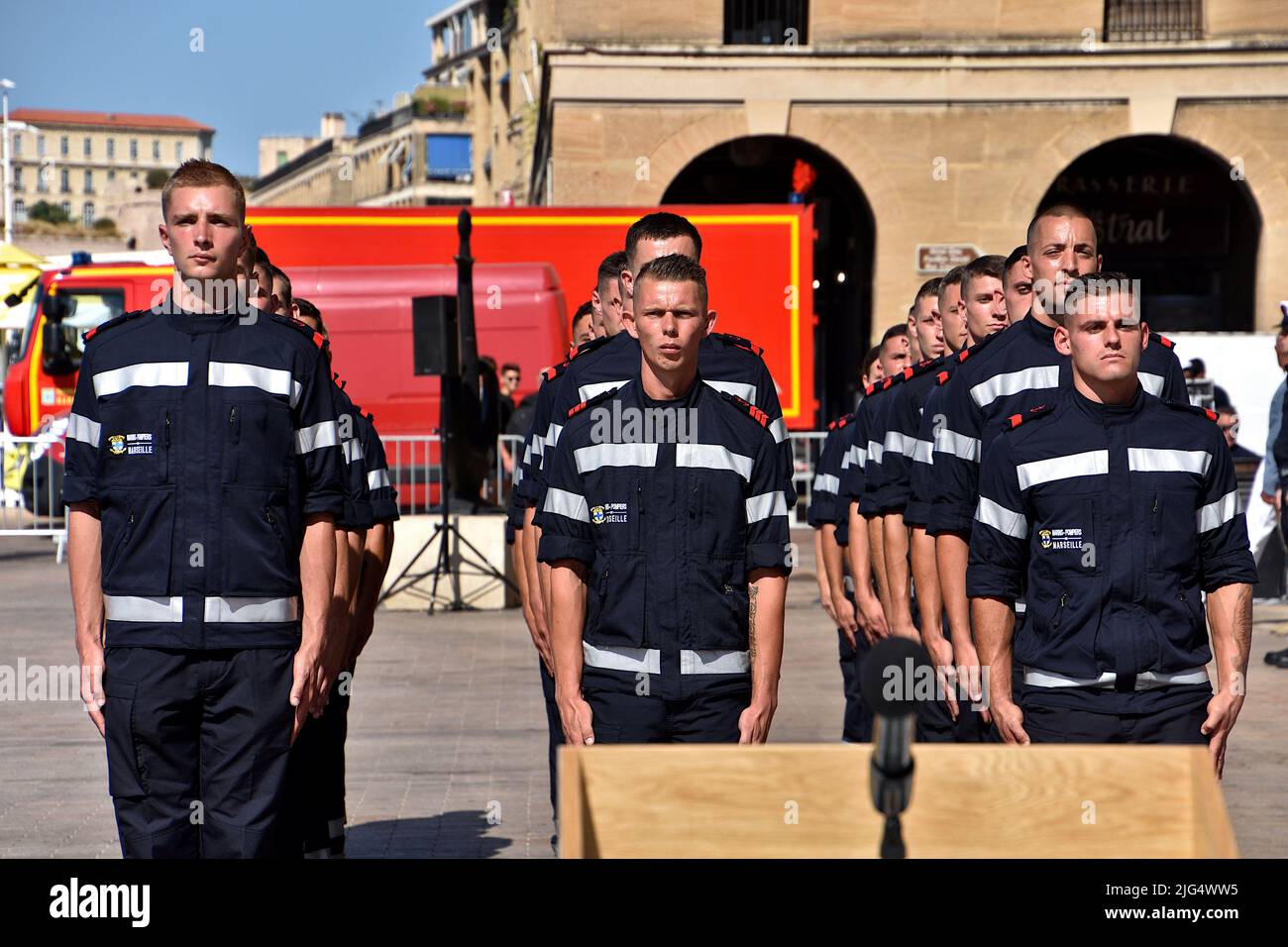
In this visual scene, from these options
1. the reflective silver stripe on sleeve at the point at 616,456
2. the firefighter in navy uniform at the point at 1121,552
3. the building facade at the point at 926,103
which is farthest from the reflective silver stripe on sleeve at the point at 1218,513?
the building facade at the point at 926,103

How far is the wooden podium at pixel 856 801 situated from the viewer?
3.05 m

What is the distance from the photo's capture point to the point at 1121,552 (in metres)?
5.38

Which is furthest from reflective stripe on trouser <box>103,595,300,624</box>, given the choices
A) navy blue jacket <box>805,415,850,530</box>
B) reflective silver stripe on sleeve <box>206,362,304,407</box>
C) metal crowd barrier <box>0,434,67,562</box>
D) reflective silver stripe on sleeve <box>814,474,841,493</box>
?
metal crowd barrier <box>0,434,67,562</box>

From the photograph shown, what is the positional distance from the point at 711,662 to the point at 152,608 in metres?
1.58

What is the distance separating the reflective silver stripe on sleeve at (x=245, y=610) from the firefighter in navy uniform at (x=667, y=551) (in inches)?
32.5

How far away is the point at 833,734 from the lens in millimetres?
10359

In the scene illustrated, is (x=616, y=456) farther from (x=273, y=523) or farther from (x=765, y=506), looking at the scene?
(x=273, y=523)

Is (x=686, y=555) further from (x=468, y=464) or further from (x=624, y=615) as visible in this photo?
(x=468, y=464)

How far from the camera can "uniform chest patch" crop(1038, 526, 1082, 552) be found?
5438 mm

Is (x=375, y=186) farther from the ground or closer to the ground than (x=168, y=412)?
farther from the ground

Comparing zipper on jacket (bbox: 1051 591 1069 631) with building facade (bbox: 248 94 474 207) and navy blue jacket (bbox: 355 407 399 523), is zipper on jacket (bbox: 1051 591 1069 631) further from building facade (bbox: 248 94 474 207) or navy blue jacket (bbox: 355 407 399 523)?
building facade (bbox: 248 94 474 207)

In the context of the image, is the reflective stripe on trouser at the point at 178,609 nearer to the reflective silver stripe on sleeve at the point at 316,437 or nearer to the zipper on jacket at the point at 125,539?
the zipper on jacket at the point at 125,539
